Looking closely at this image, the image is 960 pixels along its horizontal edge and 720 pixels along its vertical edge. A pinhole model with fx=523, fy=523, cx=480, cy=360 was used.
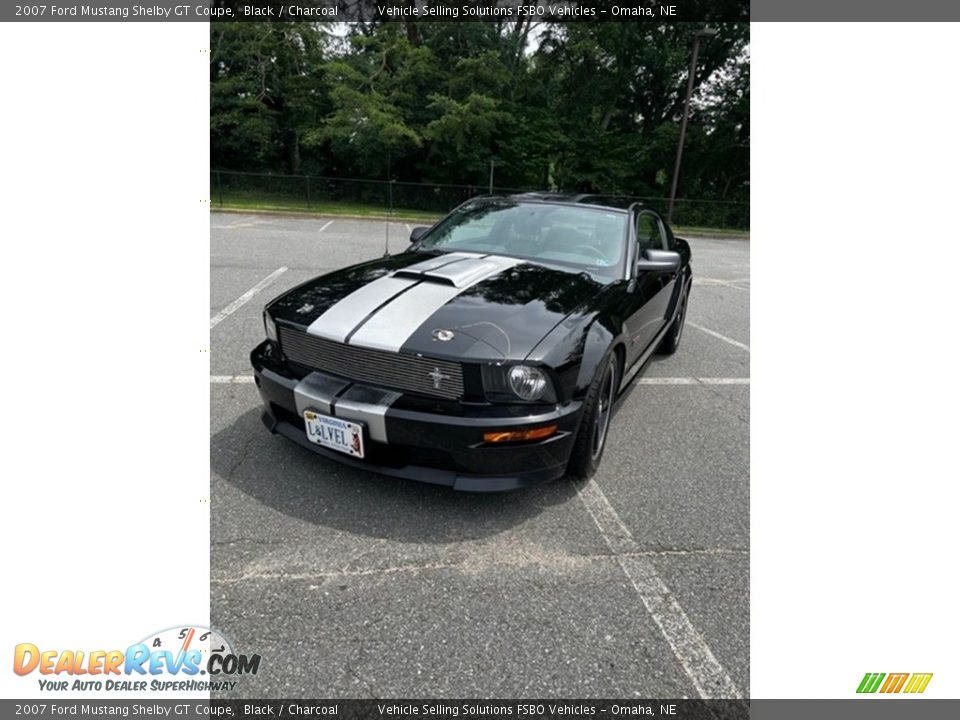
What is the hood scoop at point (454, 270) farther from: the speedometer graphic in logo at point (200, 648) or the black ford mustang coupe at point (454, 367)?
the speedometer graphic in logo at point (200, 648)

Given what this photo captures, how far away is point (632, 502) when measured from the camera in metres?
2.55

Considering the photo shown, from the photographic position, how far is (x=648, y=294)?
337 cm

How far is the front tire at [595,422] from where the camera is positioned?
2.44 meters

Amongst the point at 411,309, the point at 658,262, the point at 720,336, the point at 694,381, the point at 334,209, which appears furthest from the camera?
the point at 334,209

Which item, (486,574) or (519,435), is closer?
(486,574)

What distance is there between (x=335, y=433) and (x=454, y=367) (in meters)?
0.61

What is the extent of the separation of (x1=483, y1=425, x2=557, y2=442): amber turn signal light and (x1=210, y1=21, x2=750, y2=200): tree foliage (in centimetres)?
2257

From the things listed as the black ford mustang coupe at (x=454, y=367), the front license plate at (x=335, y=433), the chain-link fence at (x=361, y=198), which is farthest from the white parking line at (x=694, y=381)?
the chain-link fence at (x=361, y=198)

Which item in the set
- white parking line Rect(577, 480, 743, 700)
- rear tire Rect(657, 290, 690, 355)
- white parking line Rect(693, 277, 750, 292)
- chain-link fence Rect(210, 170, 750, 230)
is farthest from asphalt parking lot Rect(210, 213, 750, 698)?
chain-link fence Rect(210, 170, 750, 230)

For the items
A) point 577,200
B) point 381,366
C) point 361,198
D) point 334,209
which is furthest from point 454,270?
point 361,198

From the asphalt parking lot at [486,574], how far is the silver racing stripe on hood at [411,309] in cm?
74

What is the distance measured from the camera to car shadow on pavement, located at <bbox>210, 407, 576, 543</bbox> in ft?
7.38

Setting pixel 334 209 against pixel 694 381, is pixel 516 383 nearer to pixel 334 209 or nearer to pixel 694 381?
pixel 694 381
